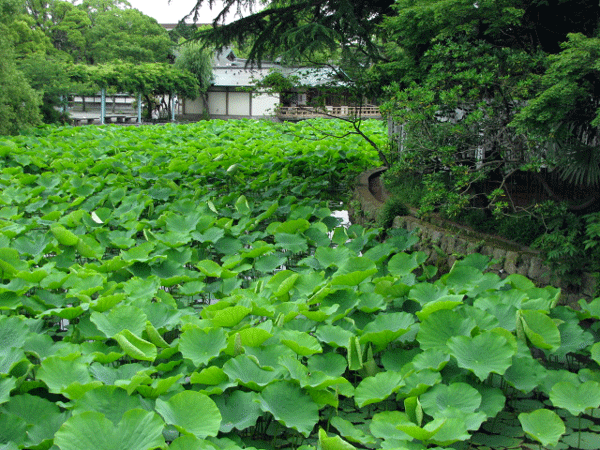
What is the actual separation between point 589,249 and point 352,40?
3771mm

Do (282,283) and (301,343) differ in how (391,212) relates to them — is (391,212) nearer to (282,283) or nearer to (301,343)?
(282,283)

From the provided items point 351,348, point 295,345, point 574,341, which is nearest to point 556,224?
point 574,341

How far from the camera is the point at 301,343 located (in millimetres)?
2328

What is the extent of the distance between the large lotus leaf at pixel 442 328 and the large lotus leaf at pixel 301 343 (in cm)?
47

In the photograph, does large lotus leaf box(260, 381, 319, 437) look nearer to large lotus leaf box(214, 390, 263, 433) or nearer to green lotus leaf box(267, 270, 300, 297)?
large lotus leaf box(214, 390, 263, 433)

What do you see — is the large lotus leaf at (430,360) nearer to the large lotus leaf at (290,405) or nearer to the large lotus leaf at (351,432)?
the large lotus leaf at (351,432)

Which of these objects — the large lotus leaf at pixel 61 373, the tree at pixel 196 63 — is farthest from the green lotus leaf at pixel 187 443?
the tree at pixel 196 63

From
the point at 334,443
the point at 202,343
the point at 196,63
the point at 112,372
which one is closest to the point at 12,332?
the point at 112,372

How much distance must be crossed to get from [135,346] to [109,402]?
1.44ft

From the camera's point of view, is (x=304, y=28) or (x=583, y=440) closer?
(x=583, y=440)

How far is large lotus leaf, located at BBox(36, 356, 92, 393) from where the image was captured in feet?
6.84

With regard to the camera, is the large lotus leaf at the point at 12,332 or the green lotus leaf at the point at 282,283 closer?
the large lotus leaf at the point at 12,332

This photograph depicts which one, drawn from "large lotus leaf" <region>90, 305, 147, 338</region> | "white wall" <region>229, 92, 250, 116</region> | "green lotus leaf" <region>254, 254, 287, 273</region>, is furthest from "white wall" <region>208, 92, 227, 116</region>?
"large lotus leaf" <region>90, 305, 147, 338</region>

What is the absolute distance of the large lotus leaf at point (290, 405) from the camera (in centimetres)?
195
